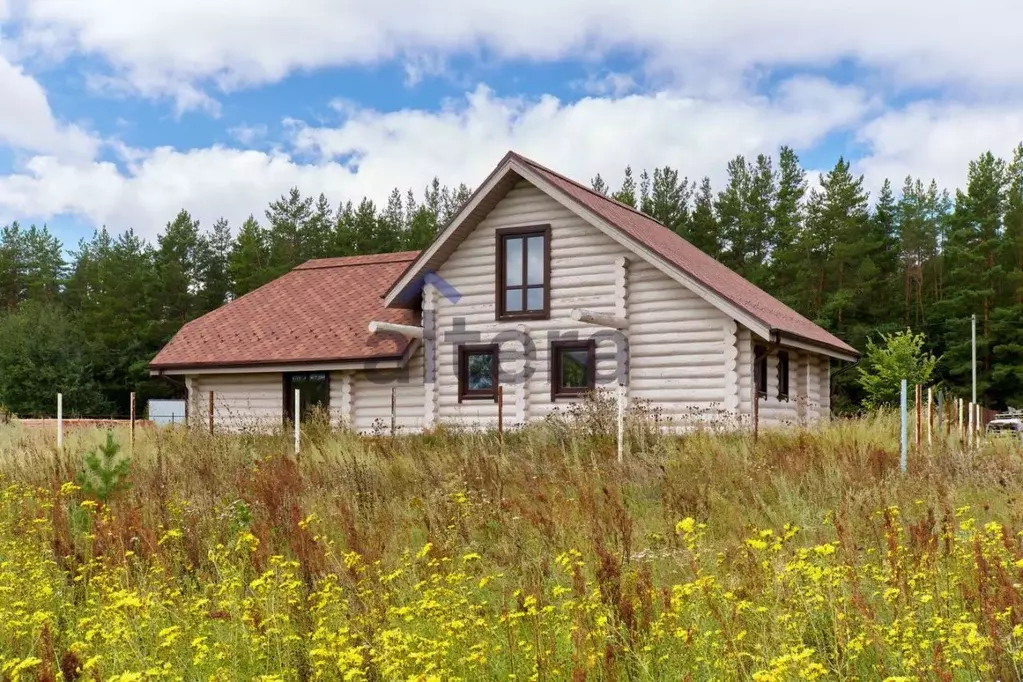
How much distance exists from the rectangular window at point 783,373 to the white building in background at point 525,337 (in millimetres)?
50

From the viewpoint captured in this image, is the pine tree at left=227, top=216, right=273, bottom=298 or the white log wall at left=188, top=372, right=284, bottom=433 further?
the pine tree at left=227, top=216, right=273, bottom=298

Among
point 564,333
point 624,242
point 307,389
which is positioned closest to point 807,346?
point 624,242

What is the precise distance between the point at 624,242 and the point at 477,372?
4.52m

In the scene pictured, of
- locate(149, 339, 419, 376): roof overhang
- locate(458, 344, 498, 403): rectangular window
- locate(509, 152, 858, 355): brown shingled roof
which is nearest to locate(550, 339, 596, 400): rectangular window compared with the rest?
locate(458, 344, 498, 403): rectangular window

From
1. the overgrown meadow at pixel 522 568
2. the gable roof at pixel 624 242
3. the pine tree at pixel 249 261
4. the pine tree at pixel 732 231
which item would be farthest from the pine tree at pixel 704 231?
the overgrown meadow at pixel 522 568

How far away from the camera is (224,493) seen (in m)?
10.1

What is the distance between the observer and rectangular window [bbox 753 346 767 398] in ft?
64.0

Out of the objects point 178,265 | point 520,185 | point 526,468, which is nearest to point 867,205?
point 520,185

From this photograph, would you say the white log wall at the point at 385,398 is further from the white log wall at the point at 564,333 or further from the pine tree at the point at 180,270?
the pine tree at the point at 180,270

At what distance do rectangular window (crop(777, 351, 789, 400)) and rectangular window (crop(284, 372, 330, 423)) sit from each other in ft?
34.5

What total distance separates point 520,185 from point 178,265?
40146 mm

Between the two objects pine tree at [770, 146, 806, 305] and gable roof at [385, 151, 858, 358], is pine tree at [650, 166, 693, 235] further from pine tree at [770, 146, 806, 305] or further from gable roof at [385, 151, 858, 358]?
gable roof at [385, 151, 858, 358]

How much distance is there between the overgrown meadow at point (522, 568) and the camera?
14.7 ft

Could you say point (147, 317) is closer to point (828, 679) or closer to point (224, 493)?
point (224, 493)
